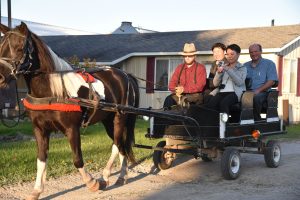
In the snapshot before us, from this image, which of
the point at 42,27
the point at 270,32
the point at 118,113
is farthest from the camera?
the point at 42,27

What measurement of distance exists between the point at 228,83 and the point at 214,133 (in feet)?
A: 3.40

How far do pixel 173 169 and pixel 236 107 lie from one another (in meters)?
1.66

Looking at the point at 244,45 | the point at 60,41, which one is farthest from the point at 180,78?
the point at 60,41

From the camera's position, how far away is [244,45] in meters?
19.9

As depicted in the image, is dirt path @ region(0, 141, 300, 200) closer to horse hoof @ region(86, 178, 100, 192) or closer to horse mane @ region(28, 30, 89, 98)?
horse hoof @ region(86, 178, 100, 192)

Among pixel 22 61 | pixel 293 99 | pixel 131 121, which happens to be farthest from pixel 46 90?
pixel 293 99

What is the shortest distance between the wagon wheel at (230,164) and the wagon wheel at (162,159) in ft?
4.22

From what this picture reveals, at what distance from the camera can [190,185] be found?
7672 millimetres

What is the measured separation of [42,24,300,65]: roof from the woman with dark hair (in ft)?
34.4

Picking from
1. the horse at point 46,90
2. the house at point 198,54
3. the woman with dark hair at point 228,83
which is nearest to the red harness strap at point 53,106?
the horse at point 46,90

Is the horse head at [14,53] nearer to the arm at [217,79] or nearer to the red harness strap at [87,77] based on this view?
the red harness strap at [87,77]

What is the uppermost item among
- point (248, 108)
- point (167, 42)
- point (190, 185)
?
point (167, 42)

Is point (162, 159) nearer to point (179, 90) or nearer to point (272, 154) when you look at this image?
point (179, 90)

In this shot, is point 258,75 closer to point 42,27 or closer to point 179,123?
point 179,123
